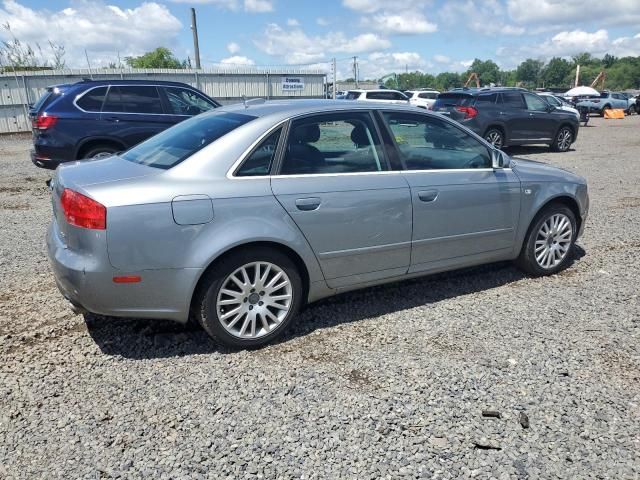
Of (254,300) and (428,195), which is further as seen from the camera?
(428,195)

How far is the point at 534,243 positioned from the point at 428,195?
1.42m

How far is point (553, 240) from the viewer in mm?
5016

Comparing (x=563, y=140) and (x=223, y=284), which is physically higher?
(x=223, y=284)

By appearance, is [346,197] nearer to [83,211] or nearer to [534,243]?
[83,211]

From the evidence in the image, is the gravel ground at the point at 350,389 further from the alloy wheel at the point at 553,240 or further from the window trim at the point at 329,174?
the window trim at the point at 329,174

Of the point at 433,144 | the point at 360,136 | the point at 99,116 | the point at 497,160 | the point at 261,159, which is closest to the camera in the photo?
the point at 261,159

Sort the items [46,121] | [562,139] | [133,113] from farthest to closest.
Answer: [562,139] < [133,113] < [46,121]

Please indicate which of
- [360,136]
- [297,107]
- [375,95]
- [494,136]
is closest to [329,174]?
[360,136]

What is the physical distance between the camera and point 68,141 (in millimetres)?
8516

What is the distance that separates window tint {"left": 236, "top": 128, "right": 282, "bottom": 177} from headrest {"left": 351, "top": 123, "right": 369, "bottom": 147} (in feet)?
2.12

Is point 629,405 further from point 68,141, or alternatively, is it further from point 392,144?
point 68,141

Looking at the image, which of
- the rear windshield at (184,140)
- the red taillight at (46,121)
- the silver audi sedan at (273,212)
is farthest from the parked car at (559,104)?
the rear windshield at (184,140)

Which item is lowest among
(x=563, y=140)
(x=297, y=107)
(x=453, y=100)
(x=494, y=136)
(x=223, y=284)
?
(x=563, y=140)

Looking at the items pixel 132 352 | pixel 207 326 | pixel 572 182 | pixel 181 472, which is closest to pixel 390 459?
pixel 181 472
